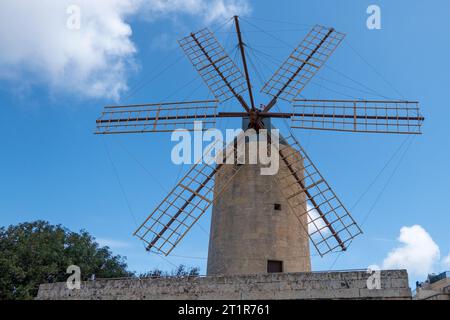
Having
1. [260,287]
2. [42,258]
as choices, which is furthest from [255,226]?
[42,258]

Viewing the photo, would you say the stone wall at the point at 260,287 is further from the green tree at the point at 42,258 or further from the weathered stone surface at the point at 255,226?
the green tree at the point at 42,258

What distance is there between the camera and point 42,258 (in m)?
20.0

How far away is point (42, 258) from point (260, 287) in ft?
48.1

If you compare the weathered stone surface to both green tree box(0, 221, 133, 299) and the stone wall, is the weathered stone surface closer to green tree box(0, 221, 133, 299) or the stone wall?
the stone wall

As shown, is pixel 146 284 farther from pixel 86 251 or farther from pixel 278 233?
pixel 86 251

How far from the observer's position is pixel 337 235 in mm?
11211

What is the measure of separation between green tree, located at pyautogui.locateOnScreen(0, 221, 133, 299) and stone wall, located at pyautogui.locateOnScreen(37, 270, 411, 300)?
10900 millimetres

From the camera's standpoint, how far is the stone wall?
7.91 m

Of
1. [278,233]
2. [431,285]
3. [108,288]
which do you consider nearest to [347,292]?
[278,233]

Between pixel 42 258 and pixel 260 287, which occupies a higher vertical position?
Result: pixel 42 258

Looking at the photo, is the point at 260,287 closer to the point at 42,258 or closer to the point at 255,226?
the point at 255,226

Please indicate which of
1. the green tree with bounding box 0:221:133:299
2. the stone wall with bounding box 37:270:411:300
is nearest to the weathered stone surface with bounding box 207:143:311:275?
the stone wall with bounding box 37:270:411:300

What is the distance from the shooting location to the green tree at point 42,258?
18703 mm

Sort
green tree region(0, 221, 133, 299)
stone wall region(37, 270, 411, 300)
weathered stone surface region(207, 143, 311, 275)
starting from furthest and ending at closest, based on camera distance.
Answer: green tree region(0, 221, 133, 299), weathered stone surface region(207, 143, 311, 275), stone wall region(37, 270, 411, 300)
